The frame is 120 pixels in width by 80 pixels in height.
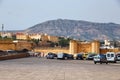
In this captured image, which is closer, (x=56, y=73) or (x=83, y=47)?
(x=56, y=73)

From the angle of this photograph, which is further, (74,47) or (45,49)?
(45,49)

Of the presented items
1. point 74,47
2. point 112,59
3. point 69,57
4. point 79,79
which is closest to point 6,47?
point 74,47

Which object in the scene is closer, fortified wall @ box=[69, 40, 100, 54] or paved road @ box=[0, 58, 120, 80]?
paved road @ box=[0, 58, 120, 80]

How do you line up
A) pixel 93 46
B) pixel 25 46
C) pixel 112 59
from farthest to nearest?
1. pixel 25 46
2. pixel 93 46
3. pixel 112 59

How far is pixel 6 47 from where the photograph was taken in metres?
114

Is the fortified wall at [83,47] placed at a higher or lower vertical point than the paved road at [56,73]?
higher

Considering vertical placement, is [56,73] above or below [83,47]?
below

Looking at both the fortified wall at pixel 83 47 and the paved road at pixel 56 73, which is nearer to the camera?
the paved road at pixel 56 73

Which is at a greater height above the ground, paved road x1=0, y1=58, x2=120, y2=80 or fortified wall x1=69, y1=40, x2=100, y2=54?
fortified wall x1=69, y1=40, x2=100, y2=54

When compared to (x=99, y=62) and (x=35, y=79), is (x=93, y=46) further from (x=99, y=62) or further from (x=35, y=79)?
(x=35, y=79)

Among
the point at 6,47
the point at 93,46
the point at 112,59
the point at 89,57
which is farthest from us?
the point at 6,47

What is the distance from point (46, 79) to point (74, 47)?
7861 cm

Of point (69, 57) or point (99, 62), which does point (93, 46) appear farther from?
point (99, 62)

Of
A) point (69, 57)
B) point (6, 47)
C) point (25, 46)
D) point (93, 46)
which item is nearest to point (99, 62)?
point (69, 57)
